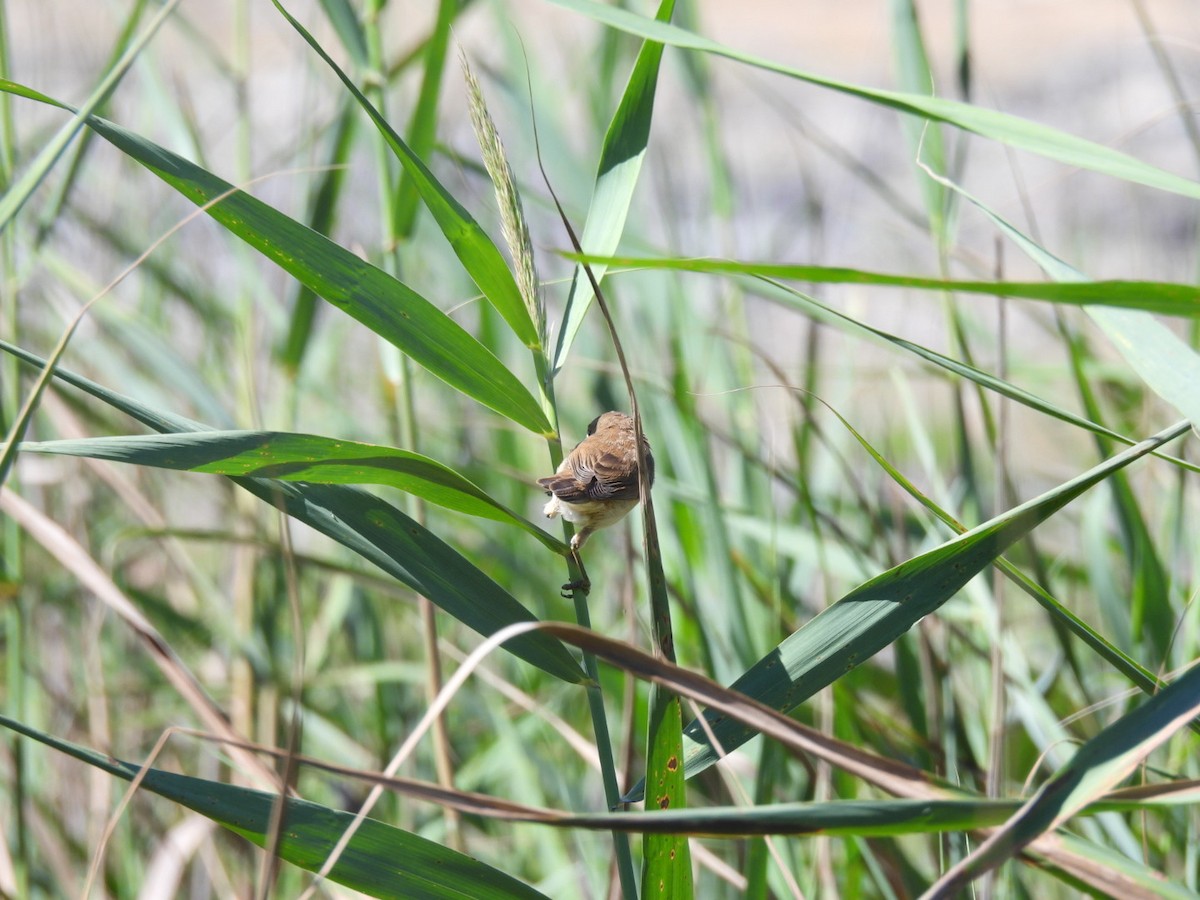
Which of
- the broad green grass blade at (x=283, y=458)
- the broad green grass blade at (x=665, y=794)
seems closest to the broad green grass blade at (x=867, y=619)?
the broad green grass blade at (x=665, y=794)

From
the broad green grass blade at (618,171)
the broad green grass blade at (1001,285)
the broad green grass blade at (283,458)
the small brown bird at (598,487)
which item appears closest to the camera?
the broad green grass blade at (1001,285)

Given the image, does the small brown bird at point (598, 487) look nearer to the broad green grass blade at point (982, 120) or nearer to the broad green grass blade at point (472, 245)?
the broad green grass blade at point (472, 245)

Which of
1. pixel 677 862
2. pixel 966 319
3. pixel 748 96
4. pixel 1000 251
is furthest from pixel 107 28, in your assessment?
pixel 748 96

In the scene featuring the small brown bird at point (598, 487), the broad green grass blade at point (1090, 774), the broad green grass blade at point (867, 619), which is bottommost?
the broad green grass blade at point (1090, 774)

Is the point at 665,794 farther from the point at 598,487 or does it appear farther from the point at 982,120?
the point at 982,120

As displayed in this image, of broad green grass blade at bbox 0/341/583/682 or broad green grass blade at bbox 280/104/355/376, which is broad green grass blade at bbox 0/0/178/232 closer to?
broad green grass blade at bbox 0/341/583/682

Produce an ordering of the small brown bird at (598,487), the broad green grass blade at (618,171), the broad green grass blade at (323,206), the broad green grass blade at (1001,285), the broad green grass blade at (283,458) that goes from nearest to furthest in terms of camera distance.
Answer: the broad green grass blade at (1001,285), the broad green grass blade at (283,458), the broad green grass blade at (618,171), the small brown bird at (598,487), the broad green grass blade at (323,206)
